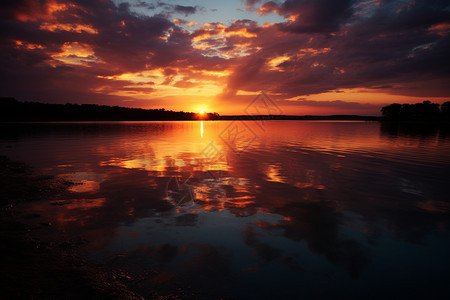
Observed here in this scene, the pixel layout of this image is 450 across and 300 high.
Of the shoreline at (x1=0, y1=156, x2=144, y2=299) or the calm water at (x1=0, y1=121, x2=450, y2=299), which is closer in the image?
the shoreline at (x1=0, y1=156, x2=144, y2=299)

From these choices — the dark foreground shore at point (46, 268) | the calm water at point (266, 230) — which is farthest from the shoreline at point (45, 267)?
the calm water at point (266, 230)

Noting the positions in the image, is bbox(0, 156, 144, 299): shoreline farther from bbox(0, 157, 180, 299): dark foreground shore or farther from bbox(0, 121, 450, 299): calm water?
bbox(0, 121, 450, 299): calm water

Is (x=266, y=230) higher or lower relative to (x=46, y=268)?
lower

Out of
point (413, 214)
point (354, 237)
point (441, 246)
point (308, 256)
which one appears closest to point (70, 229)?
point (308, 256)

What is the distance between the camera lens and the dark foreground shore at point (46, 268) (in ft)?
15.7

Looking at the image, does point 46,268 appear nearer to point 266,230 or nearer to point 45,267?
A: point 45,267

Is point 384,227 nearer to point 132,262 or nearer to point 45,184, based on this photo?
point 132,262

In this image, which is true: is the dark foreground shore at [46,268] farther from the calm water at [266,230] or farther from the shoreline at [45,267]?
the calm water at [266,230]

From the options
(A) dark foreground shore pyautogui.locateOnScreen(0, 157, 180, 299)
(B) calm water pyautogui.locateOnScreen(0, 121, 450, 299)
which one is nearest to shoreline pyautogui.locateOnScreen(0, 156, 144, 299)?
(A) dark foreground shore pyautogui.locateOnScreen(0, 157, 180, 299)

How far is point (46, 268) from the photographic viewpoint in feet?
18.1

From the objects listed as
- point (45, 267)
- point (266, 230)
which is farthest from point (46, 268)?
point (266, 230)

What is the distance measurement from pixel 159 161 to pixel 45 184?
8979mm

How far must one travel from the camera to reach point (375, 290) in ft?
17.8

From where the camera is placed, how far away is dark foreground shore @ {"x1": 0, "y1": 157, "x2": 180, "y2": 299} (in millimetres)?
4797
